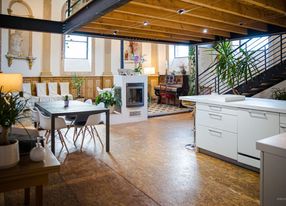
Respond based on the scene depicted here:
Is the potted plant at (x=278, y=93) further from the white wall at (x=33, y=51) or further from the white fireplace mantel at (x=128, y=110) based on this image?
the white wall at (x=33, y=51)

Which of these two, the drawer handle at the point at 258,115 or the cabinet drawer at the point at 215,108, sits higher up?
the cabinet drawer at the point at 215,108

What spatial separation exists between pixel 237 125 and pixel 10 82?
9.95ft

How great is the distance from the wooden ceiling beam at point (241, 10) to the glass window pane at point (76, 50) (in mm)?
7689

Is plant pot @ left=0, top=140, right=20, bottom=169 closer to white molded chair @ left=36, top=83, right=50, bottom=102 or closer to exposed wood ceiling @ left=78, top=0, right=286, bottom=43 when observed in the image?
exposed wood ceiling @ left=78, top=0, right=286, bottom=43

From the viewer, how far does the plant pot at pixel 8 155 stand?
1.68 m

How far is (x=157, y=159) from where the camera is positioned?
383 cm

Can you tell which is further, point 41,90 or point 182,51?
point 182,51

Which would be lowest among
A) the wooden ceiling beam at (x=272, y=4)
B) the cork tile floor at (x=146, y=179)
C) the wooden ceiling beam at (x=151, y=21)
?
the cork tile floor at (x=146, y=179)

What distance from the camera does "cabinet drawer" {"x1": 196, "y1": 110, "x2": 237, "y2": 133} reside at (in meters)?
3.46

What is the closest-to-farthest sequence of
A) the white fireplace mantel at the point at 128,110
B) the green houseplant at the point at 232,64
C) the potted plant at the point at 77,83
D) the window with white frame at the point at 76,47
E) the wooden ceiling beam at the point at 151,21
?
the wooden ceiling beam at the point at 151,21
the green houseplant at the point at 232,64
the white fireplace mantel at the point at 128,110
the potted plant at the point at 77,83
the window with white frame at the point at 76,47

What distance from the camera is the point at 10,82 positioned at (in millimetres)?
3260

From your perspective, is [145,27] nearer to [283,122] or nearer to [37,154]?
[283,122]

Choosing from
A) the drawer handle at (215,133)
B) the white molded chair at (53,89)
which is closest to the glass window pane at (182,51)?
the white molded chair at (53,89)

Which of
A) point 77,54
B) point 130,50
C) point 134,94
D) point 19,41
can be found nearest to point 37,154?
point 134,94
